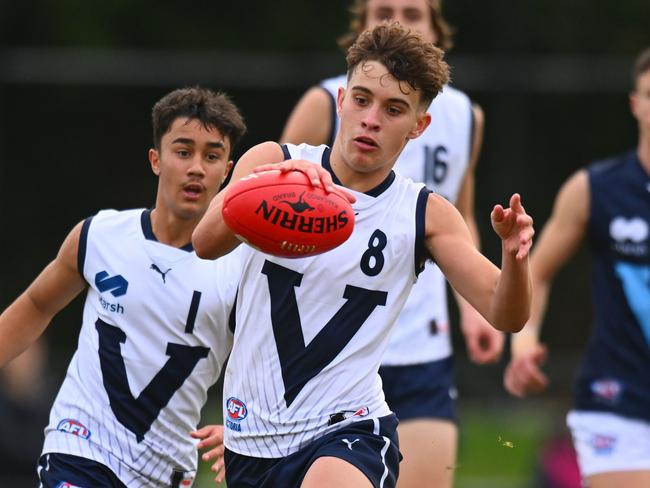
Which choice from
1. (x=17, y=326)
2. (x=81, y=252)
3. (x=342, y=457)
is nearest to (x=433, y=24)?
(x=81, y=252)

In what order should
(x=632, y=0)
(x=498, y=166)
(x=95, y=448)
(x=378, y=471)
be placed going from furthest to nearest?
1. (x=632, y=0)
2. (x=498, y=166)
3. (x=95, y=448)
4. (x=378, y=471)

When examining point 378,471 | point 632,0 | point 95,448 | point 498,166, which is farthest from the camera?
point 632,0

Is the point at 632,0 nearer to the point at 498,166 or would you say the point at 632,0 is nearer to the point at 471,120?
the point at 498,166

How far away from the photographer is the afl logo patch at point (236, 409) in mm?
4449

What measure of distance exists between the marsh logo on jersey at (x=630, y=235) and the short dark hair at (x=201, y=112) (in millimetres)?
1915

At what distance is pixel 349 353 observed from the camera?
172 inches

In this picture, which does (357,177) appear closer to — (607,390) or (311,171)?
(311,171)

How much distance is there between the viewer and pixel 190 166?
4.92 metres

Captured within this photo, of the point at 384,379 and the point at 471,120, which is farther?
the point at 471,120

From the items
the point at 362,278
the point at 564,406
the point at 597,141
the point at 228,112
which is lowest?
the point at 564,406

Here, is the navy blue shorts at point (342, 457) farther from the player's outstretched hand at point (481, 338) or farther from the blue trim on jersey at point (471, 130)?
the blue trim on jersey at point (471, 130)

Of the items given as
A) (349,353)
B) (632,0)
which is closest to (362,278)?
(349,353)

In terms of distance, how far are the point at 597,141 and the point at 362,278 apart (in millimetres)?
10481

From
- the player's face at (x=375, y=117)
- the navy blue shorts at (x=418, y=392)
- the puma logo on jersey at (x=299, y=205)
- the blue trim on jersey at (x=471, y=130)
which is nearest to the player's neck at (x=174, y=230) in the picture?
the player's face at (x=375, y=117)
